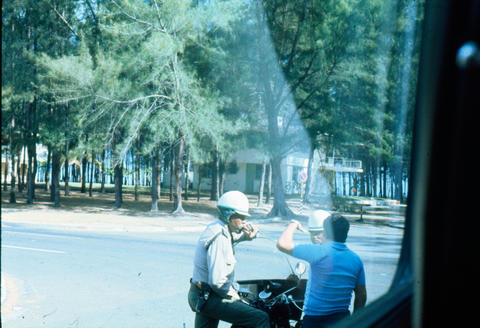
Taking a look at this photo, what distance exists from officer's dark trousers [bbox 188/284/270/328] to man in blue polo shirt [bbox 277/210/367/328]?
0.36 meters

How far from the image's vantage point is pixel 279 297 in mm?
3518

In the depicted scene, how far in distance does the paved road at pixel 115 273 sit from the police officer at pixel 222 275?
0.25m

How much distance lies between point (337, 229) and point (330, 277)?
32 cm

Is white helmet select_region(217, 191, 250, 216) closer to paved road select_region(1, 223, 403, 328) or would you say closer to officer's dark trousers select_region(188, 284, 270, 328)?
paved road select_region(1, 223, 403, 328)

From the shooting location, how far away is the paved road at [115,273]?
5.78 meters

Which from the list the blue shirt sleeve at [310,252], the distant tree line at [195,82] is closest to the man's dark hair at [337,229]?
the blue shirt sleeve at [310,252]

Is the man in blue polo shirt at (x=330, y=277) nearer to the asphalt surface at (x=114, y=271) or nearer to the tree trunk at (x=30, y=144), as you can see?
the asphalt surface at (x=114, y=271)

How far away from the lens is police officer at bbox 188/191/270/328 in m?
3.19

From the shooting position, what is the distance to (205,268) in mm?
3268

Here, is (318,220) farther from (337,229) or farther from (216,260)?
(216,260)

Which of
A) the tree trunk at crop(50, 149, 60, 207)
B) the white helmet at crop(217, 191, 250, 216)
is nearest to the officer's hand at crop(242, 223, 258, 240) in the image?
the white helmet at crop(217, 191, 250, 216)

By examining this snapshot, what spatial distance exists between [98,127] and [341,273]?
59.1ft

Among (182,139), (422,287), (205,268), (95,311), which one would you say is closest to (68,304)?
(95,311)

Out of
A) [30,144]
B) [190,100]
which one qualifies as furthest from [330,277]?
[30,144]
